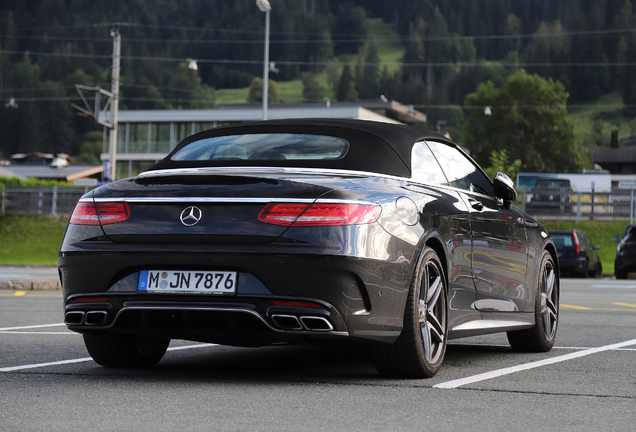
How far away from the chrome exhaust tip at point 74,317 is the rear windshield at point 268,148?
1.28 meters

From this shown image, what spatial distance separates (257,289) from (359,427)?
1.16 meters

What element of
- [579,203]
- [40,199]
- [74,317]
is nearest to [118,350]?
[74,317]

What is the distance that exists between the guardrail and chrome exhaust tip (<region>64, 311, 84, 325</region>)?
36.8 m

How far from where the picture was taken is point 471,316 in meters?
6.30

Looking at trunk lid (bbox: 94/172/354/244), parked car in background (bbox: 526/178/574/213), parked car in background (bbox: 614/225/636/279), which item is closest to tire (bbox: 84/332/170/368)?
trunk lid (bbox: 94/172/354/244)

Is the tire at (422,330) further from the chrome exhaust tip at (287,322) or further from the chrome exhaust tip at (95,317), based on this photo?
the chrome exhaust tip at (95,317)

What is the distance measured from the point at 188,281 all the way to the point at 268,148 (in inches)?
48.6

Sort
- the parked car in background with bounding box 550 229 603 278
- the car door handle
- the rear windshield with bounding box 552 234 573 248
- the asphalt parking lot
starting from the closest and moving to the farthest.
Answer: the asphalt parking lot → the car door handle → the parked car in background with bounding box 550 229 603 278 → the rear windshield with bounding box 552 234 573 248

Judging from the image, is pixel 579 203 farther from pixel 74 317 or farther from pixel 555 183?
pixel 74 317

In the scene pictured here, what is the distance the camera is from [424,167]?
6137 millimetres

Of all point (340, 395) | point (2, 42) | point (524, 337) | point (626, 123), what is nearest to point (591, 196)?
point (524, 337)

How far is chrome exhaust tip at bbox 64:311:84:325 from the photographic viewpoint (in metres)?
5.29

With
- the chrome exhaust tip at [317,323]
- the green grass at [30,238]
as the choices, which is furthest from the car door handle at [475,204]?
the green grass at [30,238]

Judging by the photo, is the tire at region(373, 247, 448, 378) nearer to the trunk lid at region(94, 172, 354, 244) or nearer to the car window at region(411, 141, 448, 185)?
the car window at region(411, 141, 448, 185)
